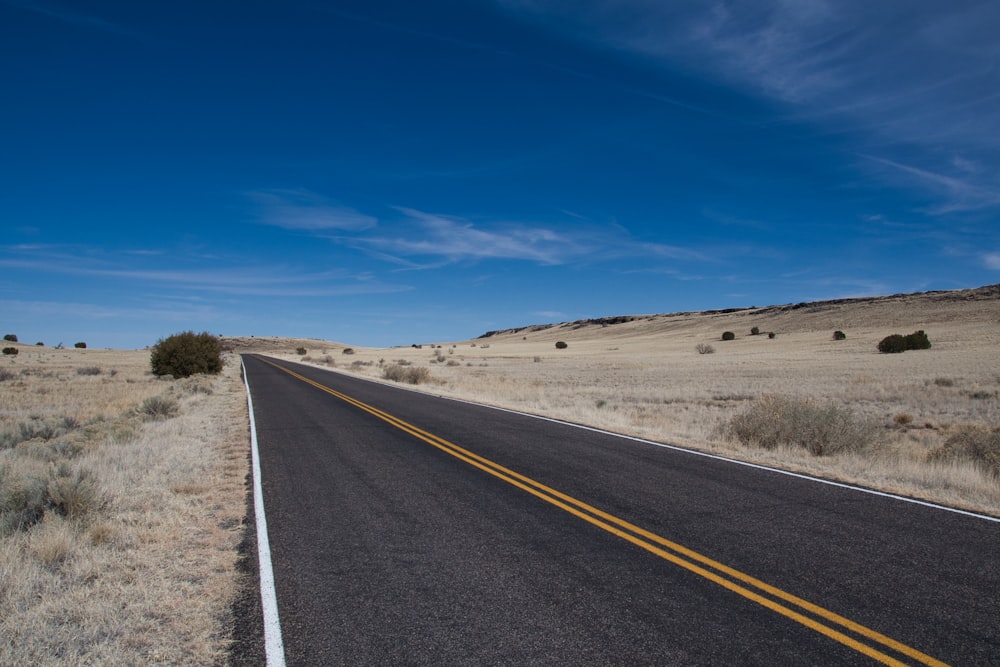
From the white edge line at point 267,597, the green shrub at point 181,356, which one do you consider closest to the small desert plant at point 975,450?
the white edge line at point 267,597

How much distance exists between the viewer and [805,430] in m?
12.5

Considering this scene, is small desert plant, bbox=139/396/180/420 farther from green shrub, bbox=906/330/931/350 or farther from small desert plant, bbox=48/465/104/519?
green shrub, bbox=906/330/931/350

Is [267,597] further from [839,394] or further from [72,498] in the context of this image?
[839,394]

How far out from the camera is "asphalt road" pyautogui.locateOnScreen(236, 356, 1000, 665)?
398cm

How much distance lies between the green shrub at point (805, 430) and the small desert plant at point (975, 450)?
4.12ft

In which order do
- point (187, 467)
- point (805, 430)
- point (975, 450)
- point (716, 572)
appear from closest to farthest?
point (716, 572)
point (187, 467)
point (975, 450)
point (805, 430)

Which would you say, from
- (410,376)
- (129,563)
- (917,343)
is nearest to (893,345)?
(917,343)

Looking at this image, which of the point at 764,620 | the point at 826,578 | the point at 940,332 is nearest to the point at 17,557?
the point at 764,620

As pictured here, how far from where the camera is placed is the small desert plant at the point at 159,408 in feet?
59.3

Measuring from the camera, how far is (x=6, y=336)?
117625 mm

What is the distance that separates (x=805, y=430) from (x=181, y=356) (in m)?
41.2

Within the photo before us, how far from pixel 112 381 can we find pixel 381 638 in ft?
132

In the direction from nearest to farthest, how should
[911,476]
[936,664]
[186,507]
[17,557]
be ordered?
[936,664] → [17,557] → [186,507] → [911,476]

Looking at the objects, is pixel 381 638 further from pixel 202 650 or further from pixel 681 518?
pixel 681 518
